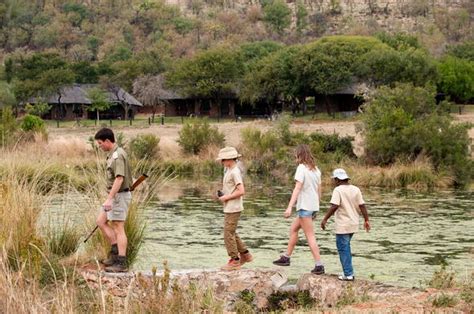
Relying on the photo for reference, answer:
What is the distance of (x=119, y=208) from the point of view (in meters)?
11.2

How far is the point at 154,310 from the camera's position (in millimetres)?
7691

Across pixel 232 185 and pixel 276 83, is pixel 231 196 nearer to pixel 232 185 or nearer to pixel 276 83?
pixel 232 185

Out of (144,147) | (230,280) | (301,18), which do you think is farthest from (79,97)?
(301,18)

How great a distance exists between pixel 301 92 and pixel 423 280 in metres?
52.8

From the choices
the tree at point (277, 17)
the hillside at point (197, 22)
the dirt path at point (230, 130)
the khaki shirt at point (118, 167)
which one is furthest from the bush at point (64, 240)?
the tree at point (277, 17)

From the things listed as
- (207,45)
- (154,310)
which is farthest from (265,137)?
(207,45)

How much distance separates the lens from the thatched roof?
6944cm

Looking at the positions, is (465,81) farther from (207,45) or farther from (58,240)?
(207,45)

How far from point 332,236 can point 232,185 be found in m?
7.76

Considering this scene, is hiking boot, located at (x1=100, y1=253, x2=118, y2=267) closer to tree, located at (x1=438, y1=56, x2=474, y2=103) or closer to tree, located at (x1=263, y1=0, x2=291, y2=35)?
tree, located at (x1=438, y1=56, x2=474, y2=103)

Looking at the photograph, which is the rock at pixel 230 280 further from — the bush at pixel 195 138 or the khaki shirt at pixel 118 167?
the bush at pixel 195 138

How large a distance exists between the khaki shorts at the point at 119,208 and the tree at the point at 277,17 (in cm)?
12751

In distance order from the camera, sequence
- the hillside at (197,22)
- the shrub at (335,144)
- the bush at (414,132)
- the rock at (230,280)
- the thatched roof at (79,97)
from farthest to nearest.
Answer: the hillside at (197,22) → the thatched roof at (79,97) → the shrub at (335,144) → the bush at (414,132) → the rock at (230,280)

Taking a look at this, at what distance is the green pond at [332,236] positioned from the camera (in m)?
14.6
